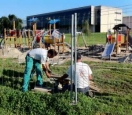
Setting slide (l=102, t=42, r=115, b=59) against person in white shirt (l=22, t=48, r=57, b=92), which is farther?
slide (l=102, t=42, r=115, b=59)

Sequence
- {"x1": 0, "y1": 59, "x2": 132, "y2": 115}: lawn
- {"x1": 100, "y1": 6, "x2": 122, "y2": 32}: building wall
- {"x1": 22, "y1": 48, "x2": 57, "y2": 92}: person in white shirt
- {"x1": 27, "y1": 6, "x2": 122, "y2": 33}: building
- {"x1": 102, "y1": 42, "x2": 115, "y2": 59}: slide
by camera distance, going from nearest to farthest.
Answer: {"x1": 0, "y1": 59, "x2": 132, "y2": 115}: lawn
{"x1": 22, "y1": 48, "x2": 57, "y2": 92}: person in white shirt
{"x1": 100, "y1": 6, "x2": 122, "y2": 32}: building wall
{"x1": 102, "y1": 42, "x2": 115, "y2": 59}: slide
{"x1": 27, "y1": 6, "x2": 122, "y2": 33}: building

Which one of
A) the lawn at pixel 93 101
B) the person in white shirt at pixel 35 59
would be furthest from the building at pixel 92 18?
the lawn at pixel 93 101

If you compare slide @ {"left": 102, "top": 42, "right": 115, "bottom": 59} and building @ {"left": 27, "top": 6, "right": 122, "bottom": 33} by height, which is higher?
building @ {"left": 27, "top": 6, "right": 122, "bottom": 33}

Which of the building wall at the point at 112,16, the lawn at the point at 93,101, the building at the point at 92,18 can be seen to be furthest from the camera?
the building at the point at 92,18

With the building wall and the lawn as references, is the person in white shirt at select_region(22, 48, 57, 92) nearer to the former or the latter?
the lawn

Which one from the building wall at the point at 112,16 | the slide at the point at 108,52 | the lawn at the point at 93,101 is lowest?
the lawn at the point at 93,101

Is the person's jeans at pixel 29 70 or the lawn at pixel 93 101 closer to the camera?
the lawn at pixel 93 101

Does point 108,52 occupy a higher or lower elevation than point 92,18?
lower

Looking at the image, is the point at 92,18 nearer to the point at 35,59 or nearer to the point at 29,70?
the point at 35,59

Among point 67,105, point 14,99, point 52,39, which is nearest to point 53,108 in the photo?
point 67,105

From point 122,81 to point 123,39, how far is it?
45.4 feet

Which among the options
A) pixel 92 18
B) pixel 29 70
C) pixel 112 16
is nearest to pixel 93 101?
pixel 29 70

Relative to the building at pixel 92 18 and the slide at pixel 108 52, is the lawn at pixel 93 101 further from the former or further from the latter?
the slide at pixel 108 52

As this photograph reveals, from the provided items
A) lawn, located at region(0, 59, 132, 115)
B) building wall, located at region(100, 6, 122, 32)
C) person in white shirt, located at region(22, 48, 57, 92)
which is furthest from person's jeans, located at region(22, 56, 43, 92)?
building wall, located at region(100, 6, 122, 32)
